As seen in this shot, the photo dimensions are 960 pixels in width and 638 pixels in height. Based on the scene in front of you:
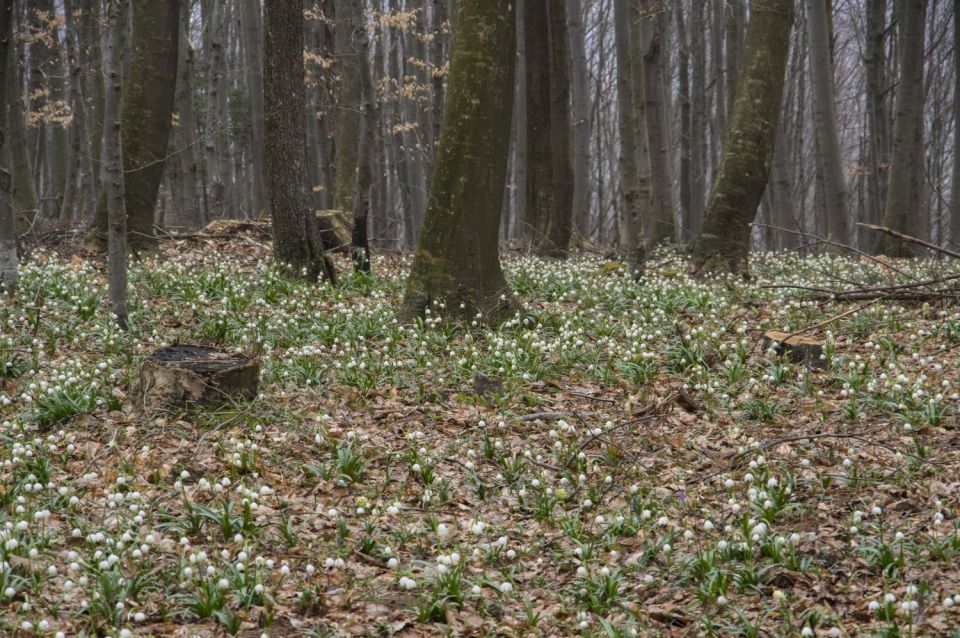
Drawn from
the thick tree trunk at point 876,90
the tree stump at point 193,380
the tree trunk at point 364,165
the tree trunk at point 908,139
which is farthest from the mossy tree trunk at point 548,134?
the tree stump at point 193,380

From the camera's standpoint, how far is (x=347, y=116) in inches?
654

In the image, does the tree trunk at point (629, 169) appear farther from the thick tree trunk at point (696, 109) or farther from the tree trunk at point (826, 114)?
the thick tree trunk at point (696, 109)

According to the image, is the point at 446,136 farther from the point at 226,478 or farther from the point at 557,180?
the point at 557,180

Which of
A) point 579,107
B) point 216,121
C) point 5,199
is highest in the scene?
point 216,121

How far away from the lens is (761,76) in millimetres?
11242

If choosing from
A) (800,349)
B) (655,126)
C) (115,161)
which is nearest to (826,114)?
(655,126)

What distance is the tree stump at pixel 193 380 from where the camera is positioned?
6.64 metres

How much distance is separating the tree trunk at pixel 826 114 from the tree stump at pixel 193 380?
10.9 metres

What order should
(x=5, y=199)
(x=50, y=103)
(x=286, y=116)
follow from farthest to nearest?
1. (x=50, y=103)
2. (x=286, y=116)
3. (x=5, y=199)

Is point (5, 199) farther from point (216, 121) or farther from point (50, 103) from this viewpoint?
point (50, 103)

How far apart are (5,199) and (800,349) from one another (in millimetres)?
8961

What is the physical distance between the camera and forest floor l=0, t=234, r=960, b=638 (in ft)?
13.5

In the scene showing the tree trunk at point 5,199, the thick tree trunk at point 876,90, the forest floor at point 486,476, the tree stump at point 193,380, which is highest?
the thick tree trunk at point 876,90

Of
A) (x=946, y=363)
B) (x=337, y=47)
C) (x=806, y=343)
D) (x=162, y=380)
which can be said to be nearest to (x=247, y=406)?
(x=162, y=380)
